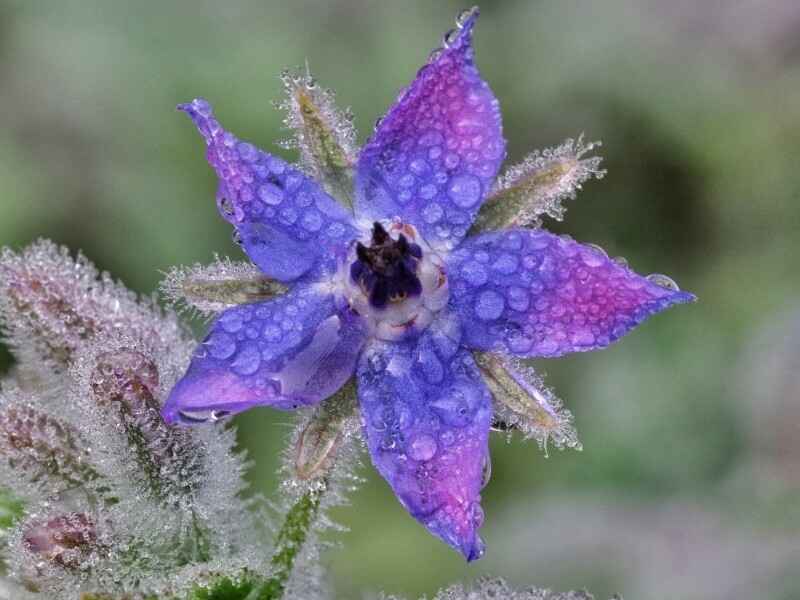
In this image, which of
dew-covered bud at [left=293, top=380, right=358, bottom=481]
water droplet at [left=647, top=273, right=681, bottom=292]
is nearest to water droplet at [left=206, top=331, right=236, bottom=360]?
dew-covered bud at [left=293, top=380, right=358, bottom=481]

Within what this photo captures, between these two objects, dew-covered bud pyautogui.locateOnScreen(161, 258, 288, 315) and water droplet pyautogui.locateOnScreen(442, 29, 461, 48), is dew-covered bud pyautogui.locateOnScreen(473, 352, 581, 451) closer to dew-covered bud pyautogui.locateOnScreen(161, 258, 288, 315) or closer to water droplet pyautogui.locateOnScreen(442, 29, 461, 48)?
dew-covered bud pyautogui.locateOnScreen(161, 258, 288, 315)

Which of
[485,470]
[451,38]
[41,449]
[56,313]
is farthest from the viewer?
[56,313]

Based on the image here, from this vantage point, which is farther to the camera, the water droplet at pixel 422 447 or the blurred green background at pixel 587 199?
the blurred green background at pixel 587 199

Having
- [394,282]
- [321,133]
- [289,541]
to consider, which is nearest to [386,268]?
[394,282]

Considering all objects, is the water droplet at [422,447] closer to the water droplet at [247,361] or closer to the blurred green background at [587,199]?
the water droplet at [247,361]

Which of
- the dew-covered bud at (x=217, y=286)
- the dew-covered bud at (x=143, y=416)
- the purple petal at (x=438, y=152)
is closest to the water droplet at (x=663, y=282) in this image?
the purple petal at (x=438, y=152)

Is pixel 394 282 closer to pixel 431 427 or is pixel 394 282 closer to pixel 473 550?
pixel 431 427

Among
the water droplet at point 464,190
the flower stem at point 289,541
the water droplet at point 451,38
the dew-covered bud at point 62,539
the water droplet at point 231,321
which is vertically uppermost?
the water droplet at point 451,38
